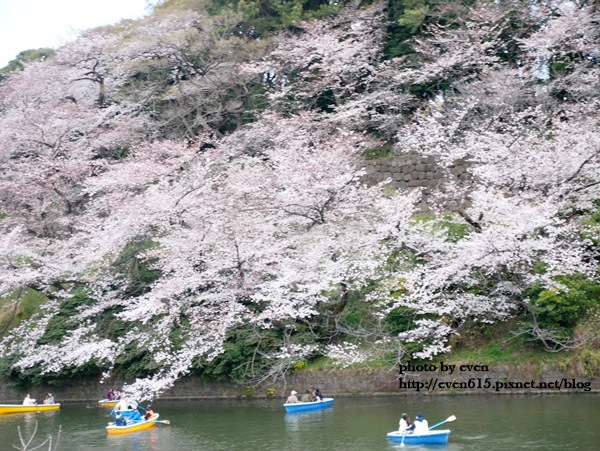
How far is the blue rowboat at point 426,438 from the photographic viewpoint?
12867 mm

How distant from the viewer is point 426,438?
1302cm

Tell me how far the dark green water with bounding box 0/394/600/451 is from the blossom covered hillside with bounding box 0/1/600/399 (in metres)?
1.39

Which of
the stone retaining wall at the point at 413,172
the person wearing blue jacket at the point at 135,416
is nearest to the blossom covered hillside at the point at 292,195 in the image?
the stone retaining wall at the point at 413,172

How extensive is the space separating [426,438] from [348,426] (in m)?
2.22

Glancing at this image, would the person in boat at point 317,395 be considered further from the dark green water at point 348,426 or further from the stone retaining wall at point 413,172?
the stone retaining wall at point 413,172

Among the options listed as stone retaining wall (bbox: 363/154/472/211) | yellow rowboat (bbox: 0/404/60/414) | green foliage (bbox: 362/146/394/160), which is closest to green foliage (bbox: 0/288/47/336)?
yellow rowboat (bbox: 0/404/60/414)

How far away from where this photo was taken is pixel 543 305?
55.1 feet

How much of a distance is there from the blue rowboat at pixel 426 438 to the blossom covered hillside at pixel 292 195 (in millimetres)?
4484

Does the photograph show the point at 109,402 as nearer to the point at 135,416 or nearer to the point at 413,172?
the point at 135,416

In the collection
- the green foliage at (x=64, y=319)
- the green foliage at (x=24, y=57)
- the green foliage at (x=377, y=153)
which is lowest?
the green foliage at (x=64, y=319)

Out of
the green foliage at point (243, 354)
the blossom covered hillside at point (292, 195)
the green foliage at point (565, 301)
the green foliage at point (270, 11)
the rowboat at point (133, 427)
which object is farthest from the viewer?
the green foliage at point (270, 11)

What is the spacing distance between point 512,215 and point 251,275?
760cm

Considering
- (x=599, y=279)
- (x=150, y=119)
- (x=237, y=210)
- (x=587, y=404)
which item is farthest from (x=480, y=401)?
(x=150, y=119)

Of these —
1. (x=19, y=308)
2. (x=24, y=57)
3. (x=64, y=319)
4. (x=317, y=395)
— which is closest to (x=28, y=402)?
(x=64, y=319)
